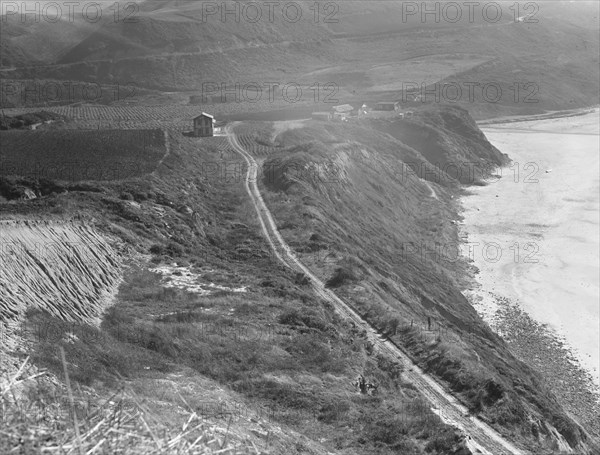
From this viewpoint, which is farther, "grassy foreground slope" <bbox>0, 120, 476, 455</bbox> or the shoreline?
the shoreline

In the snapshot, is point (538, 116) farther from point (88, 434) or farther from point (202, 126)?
point (88, 434)

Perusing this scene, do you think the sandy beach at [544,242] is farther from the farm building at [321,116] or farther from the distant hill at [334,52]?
the distant hill at [334,52]

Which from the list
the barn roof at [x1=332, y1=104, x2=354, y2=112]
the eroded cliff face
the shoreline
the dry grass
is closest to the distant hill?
the shoreline

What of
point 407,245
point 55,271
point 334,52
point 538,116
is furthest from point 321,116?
point 334,52

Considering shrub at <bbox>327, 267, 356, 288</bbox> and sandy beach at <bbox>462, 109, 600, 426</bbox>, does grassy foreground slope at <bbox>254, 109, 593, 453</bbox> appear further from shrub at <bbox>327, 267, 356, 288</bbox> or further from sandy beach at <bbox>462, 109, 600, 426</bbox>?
sandy beach at <bbox>462, 109, 600, 426</bbox>

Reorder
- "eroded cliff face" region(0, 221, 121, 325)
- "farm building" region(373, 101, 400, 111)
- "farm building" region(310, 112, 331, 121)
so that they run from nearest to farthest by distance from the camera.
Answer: "eroded cliff face" region(0, 221, 121, 325) < "farm building" region(310, 112, 331, 121) < "farm building" region(373, 101, 400, 111)

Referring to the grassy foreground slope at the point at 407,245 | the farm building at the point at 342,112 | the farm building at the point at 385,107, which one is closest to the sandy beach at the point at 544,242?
the grassy foreground slope at the point at 407,245
